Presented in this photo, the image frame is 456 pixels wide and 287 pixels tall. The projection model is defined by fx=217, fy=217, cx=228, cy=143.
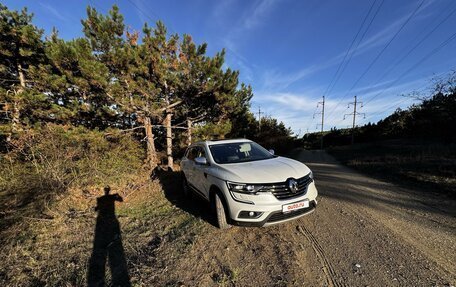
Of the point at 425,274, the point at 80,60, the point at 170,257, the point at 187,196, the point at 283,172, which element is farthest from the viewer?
the point at 80,60

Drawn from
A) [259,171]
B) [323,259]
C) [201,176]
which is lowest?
[323,259]

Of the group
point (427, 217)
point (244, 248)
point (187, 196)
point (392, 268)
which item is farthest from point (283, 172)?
point (187, 196)

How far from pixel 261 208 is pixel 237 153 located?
6.05 ft

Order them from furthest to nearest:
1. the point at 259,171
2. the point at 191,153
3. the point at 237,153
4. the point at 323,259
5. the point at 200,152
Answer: the point at 191,153
the point at 200,152
the point at 237,153
the point at 259,171
the point at 323,259

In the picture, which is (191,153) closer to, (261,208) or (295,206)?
(261,208)

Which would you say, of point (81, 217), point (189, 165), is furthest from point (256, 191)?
point (81, 217)

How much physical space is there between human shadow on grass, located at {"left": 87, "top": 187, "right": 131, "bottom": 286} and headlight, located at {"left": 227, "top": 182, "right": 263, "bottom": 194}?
6.04 ft

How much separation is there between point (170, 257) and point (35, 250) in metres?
2.41

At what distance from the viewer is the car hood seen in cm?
343

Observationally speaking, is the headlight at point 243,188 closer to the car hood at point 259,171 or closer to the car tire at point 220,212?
the car hood at point 259,171

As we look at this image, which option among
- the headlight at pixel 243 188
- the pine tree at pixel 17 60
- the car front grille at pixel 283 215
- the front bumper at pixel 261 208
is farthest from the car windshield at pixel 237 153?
the pine tree at pixel 17 60

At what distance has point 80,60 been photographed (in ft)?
22.3

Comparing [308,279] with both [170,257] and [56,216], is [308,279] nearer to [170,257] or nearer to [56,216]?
[170,257]

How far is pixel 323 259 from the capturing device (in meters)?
3.00
